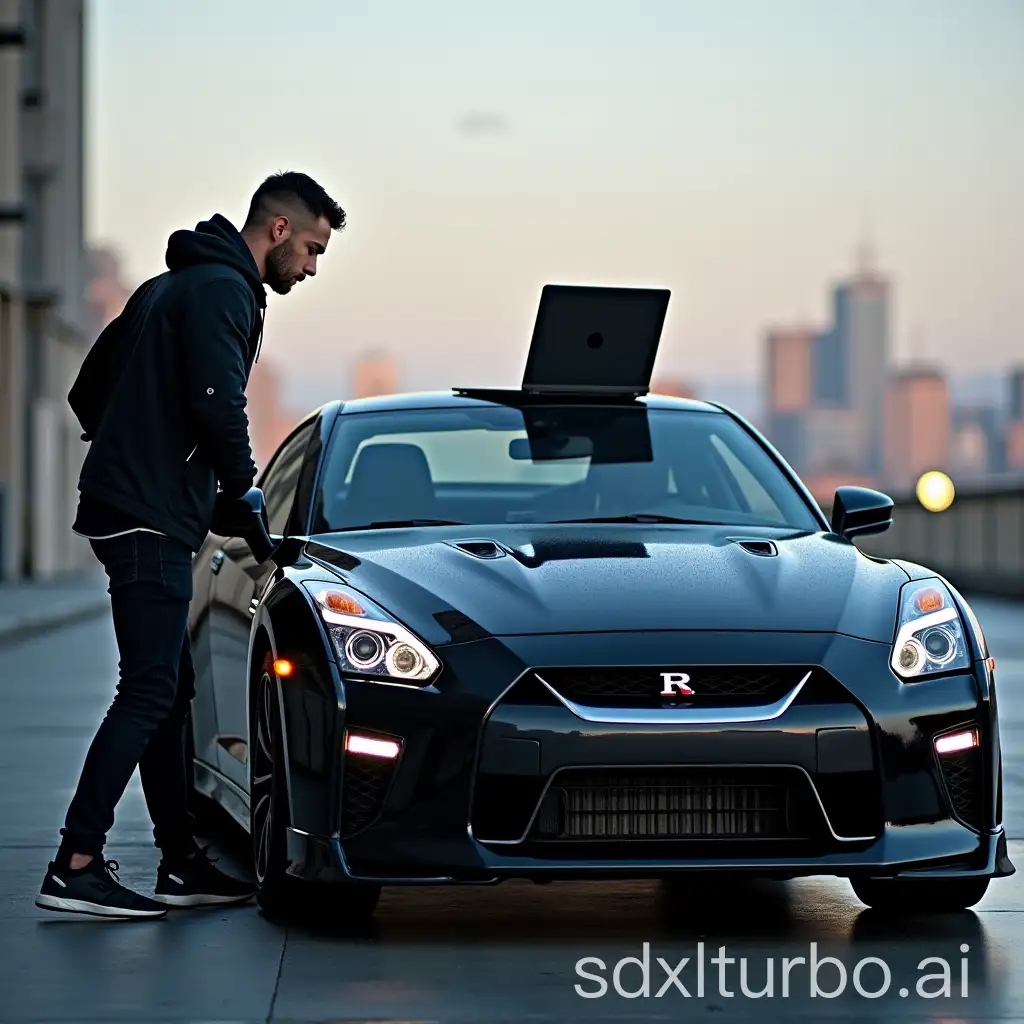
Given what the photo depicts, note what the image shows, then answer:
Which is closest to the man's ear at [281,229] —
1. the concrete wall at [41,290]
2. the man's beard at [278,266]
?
the man's beard at [278,266]

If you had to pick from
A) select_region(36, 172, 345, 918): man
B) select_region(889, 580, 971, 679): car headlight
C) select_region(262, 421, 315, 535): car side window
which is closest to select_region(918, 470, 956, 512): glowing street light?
select_region(262, 421, 315, 535): car side window

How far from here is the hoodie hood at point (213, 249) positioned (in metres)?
6.18

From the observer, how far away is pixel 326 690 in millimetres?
5523

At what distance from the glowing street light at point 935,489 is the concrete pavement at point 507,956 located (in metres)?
22.4

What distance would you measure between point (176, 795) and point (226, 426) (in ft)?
3.55

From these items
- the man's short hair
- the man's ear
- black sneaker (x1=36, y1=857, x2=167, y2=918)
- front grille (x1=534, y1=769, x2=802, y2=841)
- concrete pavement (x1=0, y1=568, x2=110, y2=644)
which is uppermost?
the man's short hair

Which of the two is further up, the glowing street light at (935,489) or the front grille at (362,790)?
the front grille at (362,790)

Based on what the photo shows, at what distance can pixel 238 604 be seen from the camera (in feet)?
22.2

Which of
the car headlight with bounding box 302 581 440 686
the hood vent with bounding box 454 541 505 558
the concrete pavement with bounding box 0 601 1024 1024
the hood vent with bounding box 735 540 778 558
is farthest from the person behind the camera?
the hood vent with bounding box 735 540 778 558

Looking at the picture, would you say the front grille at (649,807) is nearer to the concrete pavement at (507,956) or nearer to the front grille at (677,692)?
the front grille at (677,692)

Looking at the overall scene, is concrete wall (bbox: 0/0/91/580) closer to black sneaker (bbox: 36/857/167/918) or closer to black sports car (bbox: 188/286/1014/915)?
black sneaker (bbox: 36/857/167/918)

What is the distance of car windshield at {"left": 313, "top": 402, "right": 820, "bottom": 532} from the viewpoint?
6750 mm

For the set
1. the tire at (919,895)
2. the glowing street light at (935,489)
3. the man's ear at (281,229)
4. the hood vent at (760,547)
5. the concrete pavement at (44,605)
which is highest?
the man's ear at (281,229)

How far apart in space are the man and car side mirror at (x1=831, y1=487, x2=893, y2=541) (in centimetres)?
181
